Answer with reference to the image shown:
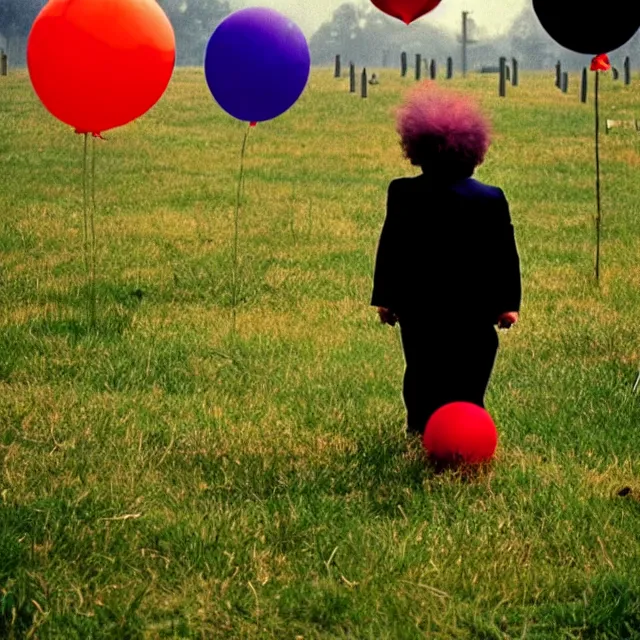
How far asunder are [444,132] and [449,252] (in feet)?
1.84

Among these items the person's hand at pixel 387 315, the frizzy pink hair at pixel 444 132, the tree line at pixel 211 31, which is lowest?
the person's hand at pixel 387 315

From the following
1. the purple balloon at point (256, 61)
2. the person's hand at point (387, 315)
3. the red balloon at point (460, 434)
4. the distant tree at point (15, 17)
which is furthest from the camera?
the distant tree at point (15, 17)

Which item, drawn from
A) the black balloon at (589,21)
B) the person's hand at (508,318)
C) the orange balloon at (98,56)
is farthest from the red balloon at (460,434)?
the orange balloon at (98,56)

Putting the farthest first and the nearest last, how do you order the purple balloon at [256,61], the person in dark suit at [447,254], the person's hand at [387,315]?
the purple balloon at [256,61] < the person's hand at [387,315] < the person in dark suit at [447,254]

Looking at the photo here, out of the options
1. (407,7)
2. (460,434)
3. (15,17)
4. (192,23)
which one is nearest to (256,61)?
(407,7)

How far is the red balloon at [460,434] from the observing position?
5.03 m

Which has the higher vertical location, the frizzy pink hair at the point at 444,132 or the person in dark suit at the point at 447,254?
the frizzy pink hair at the point at 444,132

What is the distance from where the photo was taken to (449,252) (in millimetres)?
5242

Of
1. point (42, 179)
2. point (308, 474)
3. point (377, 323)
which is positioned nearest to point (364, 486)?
point (308, 474)

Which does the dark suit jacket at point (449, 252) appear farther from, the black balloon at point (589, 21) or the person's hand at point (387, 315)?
the black balloon at point (589, 21)

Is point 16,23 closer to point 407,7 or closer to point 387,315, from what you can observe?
point 407,7

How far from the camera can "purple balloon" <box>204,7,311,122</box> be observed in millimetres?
7539

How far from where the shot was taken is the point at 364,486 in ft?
16.4

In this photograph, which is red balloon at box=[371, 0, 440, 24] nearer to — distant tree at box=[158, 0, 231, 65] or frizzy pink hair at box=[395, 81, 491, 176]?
frizzy pink hair at box=[395, 81, 491, 176]
